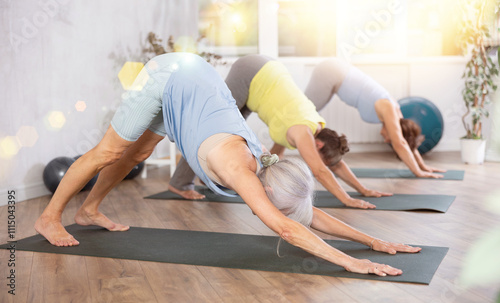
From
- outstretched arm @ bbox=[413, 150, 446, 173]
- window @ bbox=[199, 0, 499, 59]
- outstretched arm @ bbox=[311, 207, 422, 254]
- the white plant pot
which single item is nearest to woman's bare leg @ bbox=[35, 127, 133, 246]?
outstretched arm @ bbox=[311, 207, 422, 254]

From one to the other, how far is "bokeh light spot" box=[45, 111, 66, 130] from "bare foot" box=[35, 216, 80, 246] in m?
1.52

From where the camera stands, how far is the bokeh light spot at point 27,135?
3.49m

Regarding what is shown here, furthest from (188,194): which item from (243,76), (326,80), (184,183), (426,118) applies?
(426,118)

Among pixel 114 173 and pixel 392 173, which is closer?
pixel 114 173

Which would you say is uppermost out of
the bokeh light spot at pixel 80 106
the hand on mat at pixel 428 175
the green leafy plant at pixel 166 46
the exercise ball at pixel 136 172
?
the green leafy plant at pixel 166 46

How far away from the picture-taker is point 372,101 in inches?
165

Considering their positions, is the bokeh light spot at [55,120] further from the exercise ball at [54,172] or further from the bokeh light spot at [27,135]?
the exercise ball at [54,172]

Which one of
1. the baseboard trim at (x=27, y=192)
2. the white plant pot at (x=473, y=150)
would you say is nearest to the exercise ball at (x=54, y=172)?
the baseboard trim at (x=27, y=192)

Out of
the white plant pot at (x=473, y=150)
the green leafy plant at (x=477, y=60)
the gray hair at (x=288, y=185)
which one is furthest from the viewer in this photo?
the white plant pot at (x=473, y=150)

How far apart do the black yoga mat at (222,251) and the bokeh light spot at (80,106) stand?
159 centimetres

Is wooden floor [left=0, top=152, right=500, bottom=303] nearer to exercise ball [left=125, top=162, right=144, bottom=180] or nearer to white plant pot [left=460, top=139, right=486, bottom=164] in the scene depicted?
exercise ball [left=125, top=162, right=144, bottom=180]

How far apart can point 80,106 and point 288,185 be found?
8.91 ft

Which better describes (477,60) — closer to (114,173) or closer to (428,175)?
(428,175)

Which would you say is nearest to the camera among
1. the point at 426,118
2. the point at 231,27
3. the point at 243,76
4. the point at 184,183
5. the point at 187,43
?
the point at 243,76
